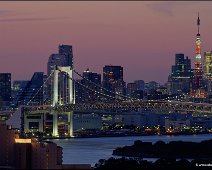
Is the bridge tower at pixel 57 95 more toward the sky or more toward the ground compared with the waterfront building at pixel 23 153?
more toward the sky

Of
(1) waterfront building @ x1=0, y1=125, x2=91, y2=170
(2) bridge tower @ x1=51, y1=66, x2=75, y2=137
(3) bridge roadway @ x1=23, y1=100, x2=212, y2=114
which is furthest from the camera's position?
(2) bridge tower @ x1=51, y1=66, x2=75, y2=137

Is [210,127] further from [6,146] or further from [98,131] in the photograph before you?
[6,146]

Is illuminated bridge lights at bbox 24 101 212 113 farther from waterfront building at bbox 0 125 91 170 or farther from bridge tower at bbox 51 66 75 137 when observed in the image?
waterfront building at bbox 0 125 91 170

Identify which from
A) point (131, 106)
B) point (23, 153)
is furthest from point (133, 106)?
point (23, 153)

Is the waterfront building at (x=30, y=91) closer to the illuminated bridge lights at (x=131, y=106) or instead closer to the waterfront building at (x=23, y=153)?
the illuminated bridge lights at (x=131, y=106)

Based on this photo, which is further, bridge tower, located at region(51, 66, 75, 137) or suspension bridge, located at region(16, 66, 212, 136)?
bridge tower, located at region(51, 66, 75, 137)

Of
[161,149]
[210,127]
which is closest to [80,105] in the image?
[161,149]

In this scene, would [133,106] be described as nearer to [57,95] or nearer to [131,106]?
[131,106]

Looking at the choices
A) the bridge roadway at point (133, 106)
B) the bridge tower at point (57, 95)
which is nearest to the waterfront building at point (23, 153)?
the bridge roadway at point (133, 106)

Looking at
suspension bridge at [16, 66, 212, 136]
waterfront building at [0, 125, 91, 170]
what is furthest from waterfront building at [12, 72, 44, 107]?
waterfront building at [0, 125, 91, 170]
